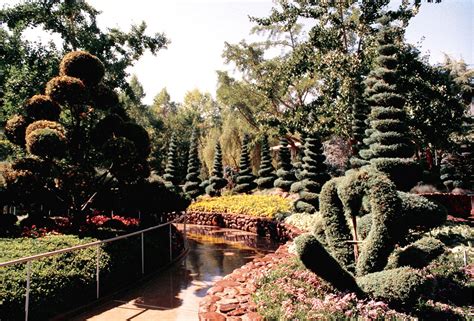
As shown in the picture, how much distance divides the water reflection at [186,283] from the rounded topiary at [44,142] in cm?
412

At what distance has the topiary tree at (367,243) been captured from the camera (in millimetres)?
5004

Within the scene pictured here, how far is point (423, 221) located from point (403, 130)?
19.8ft

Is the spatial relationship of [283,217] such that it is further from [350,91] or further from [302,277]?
[302,277]

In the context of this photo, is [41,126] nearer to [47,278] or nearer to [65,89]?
[65,89]

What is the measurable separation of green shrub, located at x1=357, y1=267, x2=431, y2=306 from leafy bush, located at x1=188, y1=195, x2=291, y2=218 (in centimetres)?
1160

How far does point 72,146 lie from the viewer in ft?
36.3

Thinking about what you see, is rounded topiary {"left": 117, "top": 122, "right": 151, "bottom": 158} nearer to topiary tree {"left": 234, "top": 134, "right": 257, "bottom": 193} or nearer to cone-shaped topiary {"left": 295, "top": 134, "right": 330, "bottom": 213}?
cone-shaped topiary {"left": 295, "top": 134, "right": 330, "bottom": 213}

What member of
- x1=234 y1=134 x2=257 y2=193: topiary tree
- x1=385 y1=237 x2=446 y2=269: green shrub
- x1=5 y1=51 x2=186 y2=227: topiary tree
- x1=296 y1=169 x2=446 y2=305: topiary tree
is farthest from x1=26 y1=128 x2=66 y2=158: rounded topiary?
x1=234 y1=134 x2=257 y2=193: topiary tree

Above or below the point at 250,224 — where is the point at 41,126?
above

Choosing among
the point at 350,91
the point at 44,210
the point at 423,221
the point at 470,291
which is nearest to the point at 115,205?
the point at 44,210

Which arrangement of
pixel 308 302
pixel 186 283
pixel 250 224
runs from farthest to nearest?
pixel 250 224
pixel 186 283
pixel 308 302

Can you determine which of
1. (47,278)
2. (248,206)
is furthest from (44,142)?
(248,206)

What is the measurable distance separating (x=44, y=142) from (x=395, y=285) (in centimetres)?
839

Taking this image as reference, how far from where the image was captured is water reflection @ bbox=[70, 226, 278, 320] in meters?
6.65
